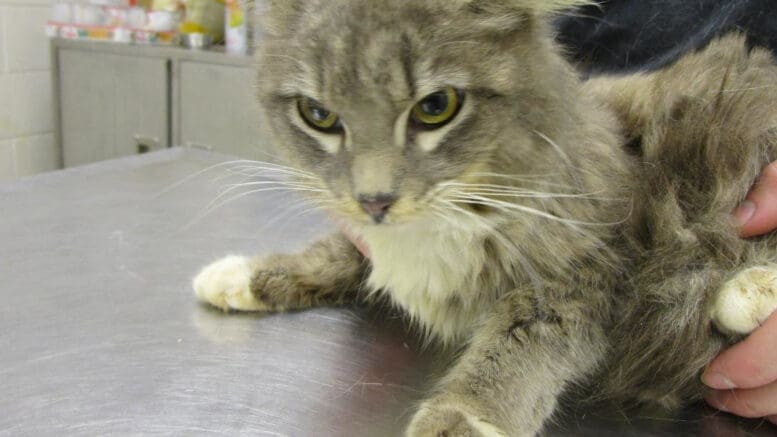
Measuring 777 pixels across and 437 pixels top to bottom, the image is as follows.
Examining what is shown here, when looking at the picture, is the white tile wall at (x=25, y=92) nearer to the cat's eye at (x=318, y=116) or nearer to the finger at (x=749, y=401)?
the cat's eye at (x=318, y=116)

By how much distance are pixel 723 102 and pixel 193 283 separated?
3.23 ft

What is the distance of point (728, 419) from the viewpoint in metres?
0.97

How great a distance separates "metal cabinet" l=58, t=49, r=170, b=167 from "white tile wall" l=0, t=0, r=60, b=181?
0.47 feet

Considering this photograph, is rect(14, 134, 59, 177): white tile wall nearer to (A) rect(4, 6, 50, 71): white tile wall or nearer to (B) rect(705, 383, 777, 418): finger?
(A) rect(4, 6, 50, 71): white tile wall

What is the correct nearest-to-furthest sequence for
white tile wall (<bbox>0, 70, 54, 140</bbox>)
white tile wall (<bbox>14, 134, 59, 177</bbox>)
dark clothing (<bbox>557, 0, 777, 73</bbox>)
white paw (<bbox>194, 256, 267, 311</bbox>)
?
white paw (<bbox>194, 256, 267, 311</bbox>)
dark clothing (<bbox>557, 0, 777, 73</bbox>)
white tile wall (<bbox>0, 70, 54, 140</bbox>)
white tile wall (<bbox>14, 134, 59, 177</bbox>)

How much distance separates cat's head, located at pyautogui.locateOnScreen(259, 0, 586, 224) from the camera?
3.01ft

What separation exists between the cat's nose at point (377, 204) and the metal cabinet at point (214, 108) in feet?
6.64

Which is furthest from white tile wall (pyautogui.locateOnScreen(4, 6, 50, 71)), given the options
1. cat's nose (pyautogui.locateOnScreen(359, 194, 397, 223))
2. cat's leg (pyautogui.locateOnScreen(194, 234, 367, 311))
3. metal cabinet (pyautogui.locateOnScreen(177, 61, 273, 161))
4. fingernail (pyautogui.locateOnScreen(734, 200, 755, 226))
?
fingernail (pyautogui.locateOnScreen(734, 200, 755, 226))

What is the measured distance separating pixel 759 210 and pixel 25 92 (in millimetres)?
3655

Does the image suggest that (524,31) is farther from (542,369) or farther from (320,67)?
(542,369)

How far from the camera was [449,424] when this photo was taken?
33.9 inches

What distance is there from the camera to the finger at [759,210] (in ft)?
→ 3.28

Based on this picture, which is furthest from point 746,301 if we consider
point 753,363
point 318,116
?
point 318,116

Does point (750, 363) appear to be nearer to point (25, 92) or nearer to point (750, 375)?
point (750, 375)
